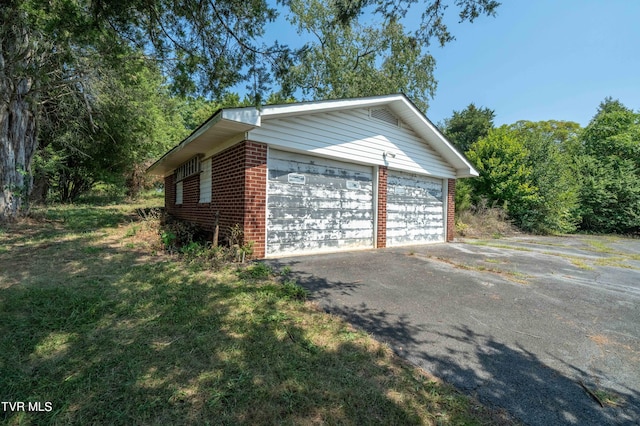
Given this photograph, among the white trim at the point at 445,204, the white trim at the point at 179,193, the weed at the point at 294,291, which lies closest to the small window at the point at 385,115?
the white trim at the point at 445,204

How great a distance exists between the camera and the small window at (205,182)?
7.28 m

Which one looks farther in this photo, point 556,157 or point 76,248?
point 556,157

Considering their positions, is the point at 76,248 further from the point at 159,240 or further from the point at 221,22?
the point at 221,22

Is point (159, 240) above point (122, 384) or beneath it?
above

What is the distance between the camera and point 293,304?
3.36m

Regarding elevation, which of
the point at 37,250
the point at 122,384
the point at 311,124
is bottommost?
the point at 122,384

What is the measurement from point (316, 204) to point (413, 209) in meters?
3.81

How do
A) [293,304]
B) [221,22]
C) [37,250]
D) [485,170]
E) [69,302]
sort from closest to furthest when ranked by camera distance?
[69,302]
[293,304]
[221,22]
[37,250]
[485,170]

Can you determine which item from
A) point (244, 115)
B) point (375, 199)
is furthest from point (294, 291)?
point (375, 199)

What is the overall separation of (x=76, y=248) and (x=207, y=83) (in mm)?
4329

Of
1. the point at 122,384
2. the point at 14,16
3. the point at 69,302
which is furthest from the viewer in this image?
the point at 14,16

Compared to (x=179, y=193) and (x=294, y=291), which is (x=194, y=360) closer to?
(x=294, y=291)

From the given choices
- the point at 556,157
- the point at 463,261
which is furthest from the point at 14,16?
the point at 556,157

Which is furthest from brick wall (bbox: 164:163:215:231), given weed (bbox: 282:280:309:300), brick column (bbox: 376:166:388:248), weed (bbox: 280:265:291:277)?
brick column (bbox: 376:166:388:248)
